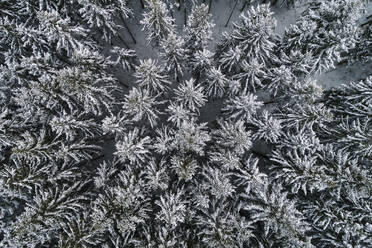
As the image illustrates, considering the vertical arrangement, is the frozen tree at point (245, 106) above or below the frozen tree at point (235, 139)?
above

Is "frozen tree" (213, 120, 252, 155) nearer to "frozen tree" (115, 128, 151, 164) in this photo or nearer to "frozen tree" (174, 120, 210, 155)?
"frozen tree" (174, 120, 210, 155)

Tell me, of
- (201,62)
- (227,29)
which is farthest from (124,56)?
(227,29)

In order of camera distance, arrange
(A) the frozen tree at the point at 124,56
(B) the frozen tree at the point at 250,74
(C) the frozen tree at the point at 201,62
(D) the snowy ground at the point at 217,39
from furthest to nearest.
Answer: (D) the snowy ground at the point at 217,39 < (A) the frozen tree at the point at 124,56 < (C) the frozen tree at the point at 201,62 < (B) the frozen tree at the point at 250,74

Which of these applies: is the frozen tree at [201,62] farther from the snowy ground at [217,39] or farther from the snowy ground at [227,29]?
the snowy ground at [227,29]

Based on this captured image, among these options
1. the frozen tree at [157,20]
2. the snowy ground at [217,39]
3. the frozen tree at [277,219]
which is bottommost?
the frozen tree at [277,219]

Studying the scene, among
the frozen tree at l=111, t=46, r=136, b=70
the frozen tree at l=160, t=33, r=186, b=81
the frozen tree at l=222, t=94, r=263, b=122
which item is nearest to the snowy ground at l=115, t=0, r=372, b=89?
the frozen tree at l=111, t=46, r=136, b=70

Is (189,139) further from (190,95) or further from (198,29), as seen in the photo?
(198,29)

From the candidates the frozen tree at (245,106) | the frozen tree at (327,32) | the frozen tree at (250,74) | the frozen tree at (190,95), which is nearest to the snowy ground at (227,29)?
the frozen tree at (327,32)
